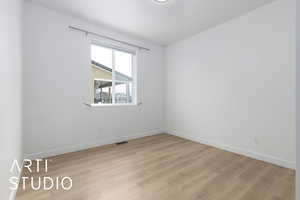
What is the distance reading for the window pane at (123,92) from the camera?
340cm

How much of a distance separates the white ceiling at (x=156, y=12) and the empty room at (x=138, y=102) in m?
0.02

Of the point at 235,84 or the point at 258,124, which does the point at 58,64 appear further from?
the point at 258,124

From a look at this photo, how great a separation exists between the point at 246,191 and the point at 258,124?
1.27 meters

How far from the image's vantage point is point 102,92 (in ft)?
10.4

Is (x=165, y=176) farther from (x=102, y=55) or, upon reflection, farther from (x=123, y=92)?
(x=102, y=55)

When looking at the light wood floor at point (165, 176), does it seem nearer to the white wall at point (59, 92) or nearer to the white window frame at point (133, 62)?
the white wall at point (59, 92)

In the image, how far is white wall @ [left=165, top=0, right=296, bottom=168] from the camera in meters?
2.10

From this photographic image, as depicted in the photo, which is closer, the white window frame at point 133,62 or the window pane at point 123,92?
the white window frame at point 133,62

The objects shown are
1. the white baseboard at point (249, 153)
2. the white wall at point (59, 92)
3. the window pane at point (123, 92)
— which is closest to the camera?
the white baseboard at point (249, 153)

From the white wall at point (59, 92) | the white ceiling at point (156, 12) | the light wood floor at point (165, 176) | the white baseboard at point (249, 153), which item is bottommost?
the light wood floor at point (165, 176)

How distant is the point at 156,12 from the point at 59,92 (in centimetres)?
223

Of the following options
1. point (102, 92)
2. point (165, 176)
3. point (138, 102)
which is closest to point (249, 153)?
point (165, 176)

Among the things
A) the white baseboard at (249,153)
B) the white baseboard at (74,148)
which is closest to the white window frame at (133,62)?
the white baseboard at (74,148)

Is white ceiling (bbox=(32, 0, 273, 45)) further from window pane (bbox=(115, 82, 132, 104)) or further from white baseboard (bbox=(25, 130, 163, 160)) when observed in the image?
white baseboard (bbox=(25, 130, 163, 160))
